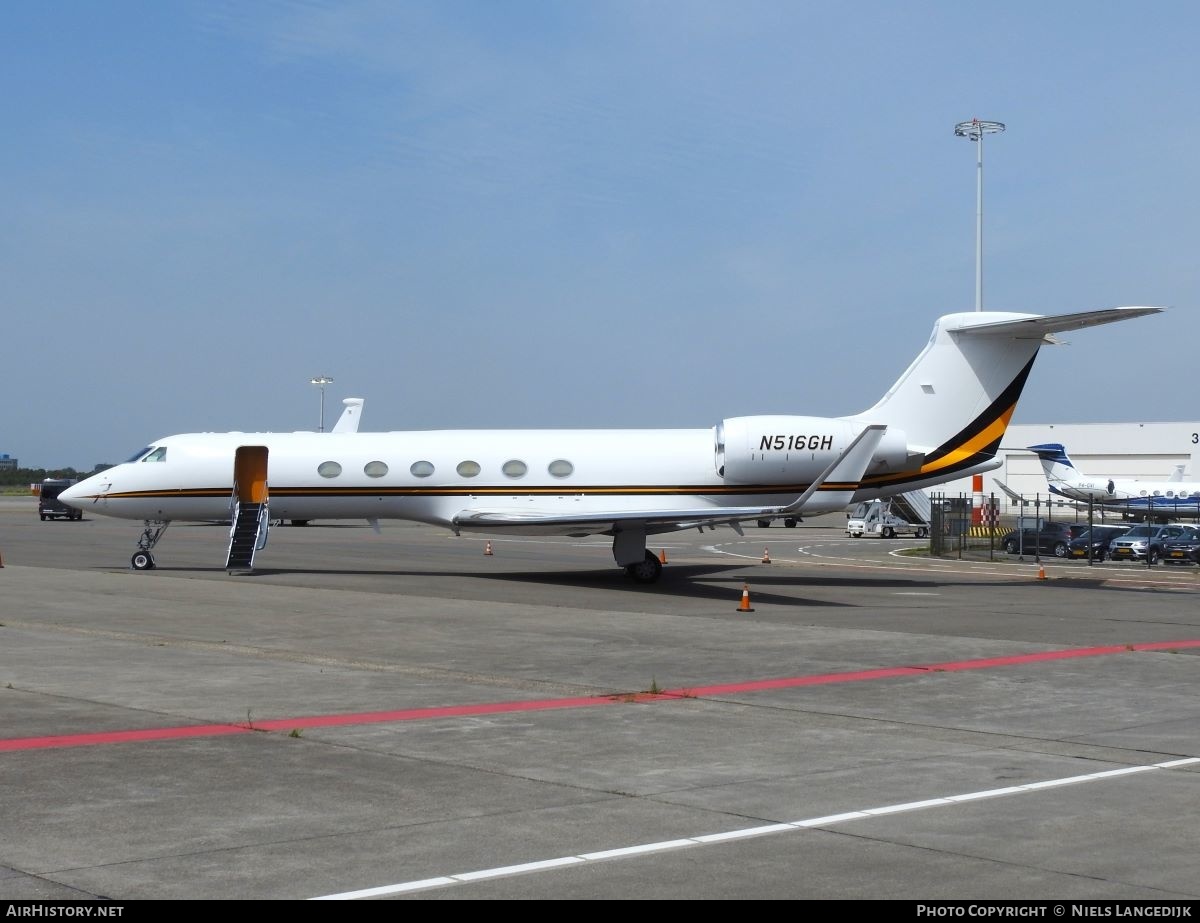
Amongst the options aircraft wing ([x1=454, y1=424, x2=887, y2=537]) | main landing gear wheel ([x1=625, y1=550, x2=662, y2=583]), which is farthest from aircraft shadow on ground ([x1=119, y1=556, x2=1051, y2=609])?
aircraft wing ([x1=454, y1=424, x2=887, y2=537])

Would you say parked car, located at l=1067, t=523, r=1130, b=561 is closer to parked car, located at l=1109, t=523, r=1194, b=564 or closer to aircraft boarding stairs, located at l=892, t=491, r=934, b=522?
parked car, located at l=1109, t=523, r=1194, b=564

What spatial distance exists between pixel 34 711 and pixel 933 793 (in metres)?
7.37

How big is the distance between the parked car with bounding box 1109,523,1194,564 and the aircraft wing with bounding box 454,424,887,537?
15085 mm

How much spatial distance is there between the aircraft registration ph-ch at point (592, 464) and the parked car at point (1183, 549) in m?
11.3

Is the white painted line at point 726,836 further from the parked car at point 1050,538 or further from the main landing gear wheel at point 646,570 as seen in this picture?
the parked car at point 1050,538

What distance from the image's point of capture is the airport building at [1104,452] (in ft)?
281

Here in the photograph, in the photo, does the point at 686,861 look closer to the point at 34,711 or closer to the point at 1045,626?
the point at 34,711

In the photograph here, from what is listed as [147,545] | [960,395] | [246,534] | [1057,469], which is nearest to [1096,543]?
[960,395]

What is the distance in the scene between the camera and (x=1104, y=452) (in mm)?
89375

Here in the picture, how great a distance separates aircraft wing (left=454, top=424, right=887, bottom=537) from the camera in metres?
24.6

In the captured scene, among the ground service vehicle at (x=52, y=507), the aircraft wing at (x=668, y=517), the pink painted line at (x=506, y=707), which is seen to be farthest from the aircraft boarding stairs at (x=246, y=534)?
the ground service vehicle at (x=52, y=507)

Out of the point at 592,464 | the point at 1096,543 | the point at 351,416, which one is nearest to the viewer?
the point at 592,464

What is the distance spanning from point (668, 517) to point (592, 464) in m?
3.45

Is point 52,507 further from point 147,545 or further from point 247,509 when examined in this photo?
point 247,509
